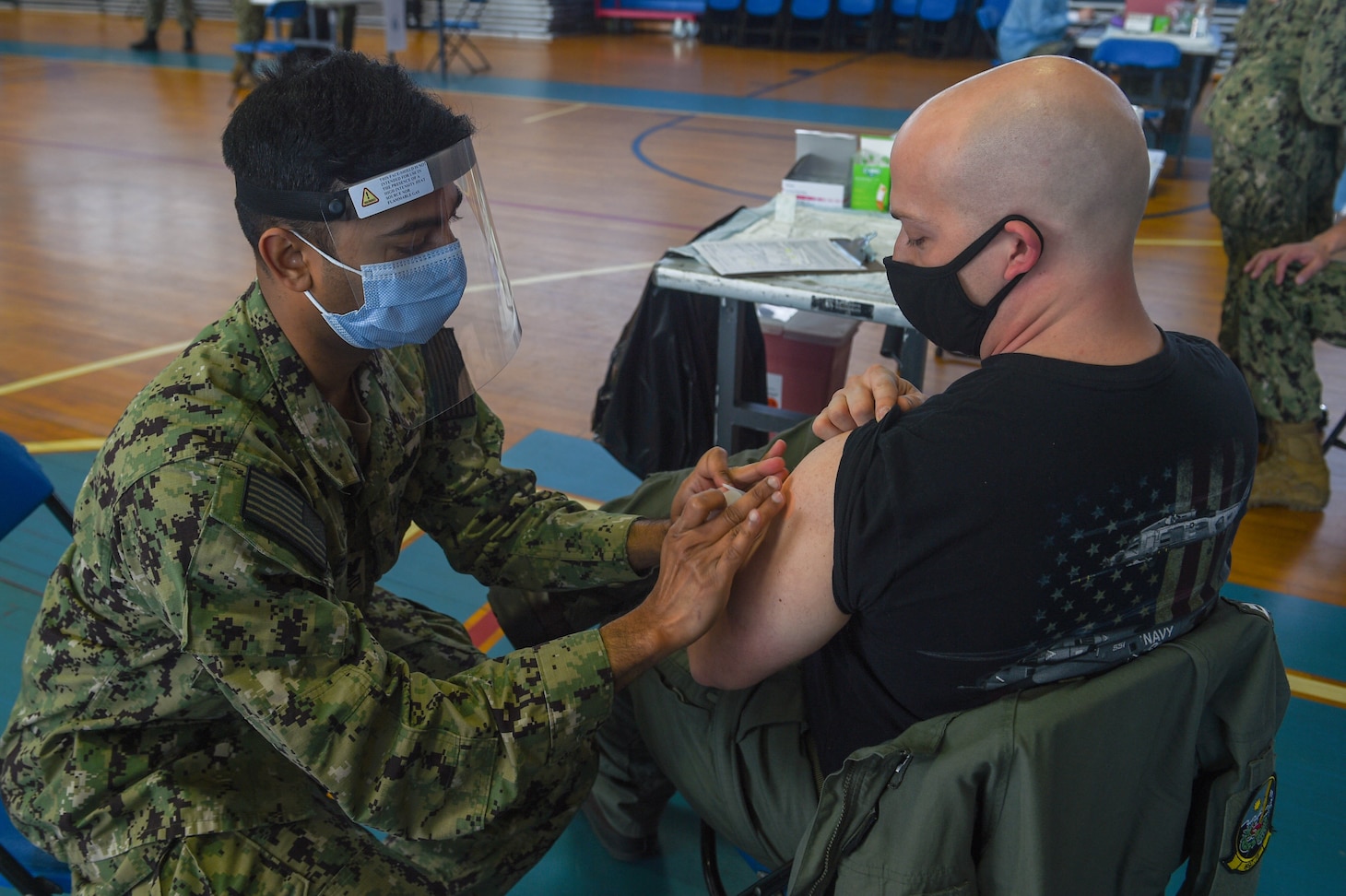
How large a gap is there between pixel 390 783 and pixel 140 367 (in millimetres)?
3241

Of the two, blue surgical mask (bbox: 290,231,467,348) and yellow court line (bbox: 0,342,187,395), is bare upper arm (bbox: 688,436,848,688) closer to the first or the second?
blue surgical mask (bbox: 290,231,467,348)

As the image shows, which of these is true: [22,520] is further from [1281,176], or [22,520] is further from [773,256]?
[1281,176]

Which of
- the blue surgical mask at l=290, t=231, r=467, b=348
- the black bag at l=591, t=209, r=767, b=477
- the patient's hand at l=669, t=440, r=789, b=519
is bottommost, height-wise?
the black bag at l=591, t=209, r=767, b=477

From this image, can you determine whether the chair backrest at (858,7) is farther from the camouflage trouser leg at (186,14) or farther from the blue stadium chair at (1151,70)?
the camouflage trouser leg at (186,14)

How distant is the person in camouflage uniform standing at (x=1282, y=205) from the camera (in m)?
3.04

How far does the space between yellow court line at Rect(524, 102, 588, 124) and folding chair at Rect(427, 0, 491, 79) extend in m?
1.66

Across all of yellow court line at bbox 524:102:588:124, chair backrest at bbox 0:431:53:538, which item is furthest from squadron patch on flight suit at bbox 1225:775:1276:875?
yellow court line at bbox 524:102:588:124

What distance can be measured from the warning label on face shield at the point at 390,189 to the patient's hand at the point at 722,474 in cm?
56

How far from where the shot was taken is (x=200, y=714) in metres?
1.31

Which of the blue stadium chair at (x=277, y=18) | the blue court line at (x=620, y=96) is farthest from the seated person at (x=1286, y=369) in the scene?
the blue stadium chair at (x=277, y=18)

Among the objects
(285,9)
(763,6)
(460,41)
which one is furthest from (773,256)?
(763,6)

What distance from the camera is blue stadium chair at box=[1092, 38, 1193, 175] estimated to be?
6.97 meters

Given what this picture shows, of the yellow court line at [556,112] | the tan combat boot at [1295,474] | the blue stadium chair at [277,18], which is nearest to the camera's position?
the tan combat boot at [1295,474]

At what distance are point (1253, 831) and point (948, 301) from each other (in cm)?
66
